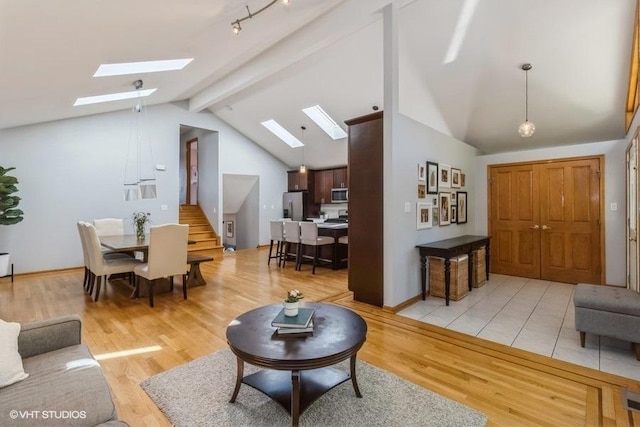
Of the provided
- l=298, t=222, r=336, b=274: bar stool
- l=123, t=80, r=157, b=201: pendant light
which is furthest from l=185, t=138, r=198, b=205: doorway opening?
l=298, t=222, r=336, b=274: bar stool

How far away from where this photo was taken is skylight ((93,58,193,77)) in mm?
3700

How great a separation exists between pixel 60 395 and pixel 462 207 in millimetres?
5644

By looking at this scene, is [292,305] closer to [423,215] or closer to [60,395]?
[60,395]

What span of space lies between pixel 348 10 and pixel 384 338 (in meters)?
3.84

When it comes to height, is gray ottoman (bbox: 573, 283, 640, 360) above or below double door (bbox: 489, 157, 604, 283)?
below

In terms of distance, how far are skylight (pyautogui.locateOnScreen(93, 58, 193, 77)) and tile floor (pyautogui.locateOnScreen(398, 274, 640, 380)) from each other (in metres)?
4.41

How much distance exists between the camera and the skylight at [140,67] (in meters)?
3.70

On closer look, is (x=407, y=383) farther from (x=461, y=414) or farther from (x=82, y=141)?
(x=82, y=141)

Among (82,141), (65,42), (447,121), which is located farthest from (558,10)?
(82,141)

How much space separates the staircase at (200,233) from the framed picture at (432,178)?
536 cm

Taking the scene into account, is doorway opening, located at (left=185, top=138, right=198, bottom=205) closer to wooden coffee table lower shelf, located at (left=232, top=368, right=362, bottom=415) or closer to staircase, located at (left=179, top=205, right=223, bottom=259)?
staircase, located at (left=179, top=205, right=223, bottom=259)

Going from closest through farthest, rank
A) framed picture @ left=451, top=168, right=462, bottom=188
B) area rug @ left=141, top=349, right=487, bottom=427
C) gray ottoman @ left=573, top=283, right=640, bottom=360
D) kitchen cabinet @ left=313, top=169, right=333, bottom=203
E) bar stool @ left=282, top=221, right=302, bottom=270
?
area rug @ left=141, top=349, right=487, bottom=427
gray ottoman @ left=573, top=283, right=640, bottom=360
framed picture @ left=451, top=168, right=462, bottom=188
bar stool @ left=282, top=221, right=302, bottom=270
kitchen cabinet @ left=313, top=169, right=333, bottom=203

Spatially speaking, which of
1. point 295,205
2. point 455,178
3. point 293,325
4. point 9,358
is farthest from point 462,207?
point 9,358

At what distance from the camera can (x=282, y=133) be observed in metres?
8.41
